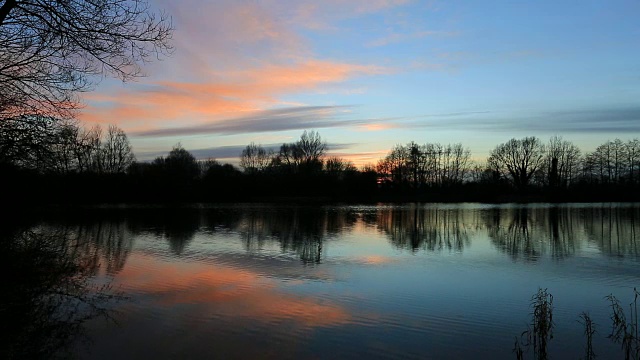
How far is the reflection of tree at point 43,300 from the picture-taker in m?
7.09

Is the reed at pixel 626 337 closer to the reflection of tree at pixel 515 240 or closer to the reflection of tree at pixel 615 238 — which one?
the reflection of tree at pixel 515 240

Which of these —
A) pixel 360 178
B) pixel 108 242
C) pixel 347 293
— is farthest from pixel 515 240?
pixel 360 178

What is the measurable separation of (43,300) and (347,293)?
6.14m

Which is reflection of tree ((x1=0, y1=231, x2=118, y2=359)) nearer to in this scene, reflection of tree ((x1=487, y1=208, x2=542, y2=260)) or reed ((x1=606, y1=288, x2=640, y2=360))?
reed ((x1=606, y1=288, x2=640, y2=360))

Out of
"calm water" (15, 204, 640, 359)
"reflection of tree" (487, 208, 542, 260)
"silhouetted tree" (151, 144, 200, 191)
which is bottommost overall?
"calm water" (15, 204, 640, 359)

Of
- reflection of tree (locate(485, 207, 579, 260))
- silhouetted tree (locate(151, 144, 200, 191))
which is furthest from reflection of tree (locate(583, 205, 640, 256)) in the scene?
silhouetted tree (locate(151, 144, 200, 191))

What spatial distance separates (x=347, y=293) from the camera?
1082 centimetres

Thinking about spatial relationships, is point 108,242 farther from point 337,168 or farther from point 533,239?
point 337,168

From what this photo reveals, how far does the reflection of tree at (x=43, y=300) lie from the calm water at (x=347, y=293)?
43 centimetres

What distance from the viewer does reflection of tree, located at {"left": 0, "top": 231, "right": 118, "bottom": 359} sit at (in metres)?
7.09

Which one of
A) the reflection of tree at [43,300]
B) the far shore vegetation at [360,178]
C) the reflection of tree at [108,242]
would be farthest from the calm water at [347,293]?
the far shore vegetation at [360,178]

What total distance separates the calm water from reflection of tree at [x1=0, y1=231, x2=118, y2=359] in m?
0.43

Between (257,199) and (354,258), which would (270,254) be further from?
(257,199)

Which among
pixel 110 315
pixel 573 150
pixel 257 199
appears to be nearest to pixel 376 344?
pixel 110 315
